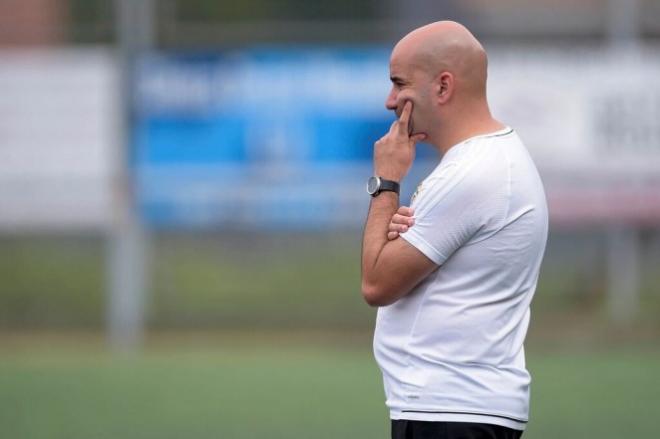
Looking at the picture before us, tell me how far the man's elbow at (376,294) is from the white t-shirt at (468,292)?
0.24ft

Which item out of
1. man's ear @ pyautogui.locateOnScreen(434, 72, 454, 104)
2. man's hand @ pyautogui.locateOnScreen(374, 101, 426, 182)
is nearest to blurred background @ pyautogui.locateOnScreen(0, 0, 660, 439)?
man's hand @ pyautogui.locateOnScreen(374, 101, 426, 182)

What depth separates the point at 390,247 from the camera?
11.6 feet

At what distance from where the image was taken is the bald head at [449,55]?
357 centimetres

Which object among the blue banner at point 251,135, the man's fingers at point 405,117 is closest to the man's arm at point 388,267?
the man's fingers at point 405,117

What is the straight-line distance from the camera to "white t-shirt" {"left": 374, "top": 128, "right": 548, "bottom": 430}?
3502 millimetres

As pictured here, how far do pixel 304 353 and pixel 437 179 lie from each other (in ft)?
30.2

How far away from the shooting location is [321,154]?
524 inches

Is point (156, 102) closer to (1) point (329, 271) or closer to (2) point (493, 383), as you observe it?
(1) point (329, 271)

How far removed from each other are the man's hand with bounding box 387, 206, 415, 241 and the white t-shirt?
0.08ft

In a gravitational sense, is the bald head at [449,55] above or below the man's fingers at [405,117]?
above

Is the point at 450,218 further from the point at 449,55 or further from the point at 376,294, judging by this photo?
the point at 449,55

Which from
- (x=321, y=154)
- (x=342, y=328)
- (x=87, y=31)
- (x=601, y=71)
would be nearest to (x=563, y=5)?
(x=601, y=71)

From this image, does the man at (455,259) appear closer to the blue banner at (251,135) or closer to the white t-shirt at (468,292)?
the white t-shirt at (468,292)

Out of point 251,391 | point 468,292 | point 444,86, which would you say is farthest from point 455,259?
point 251,391
